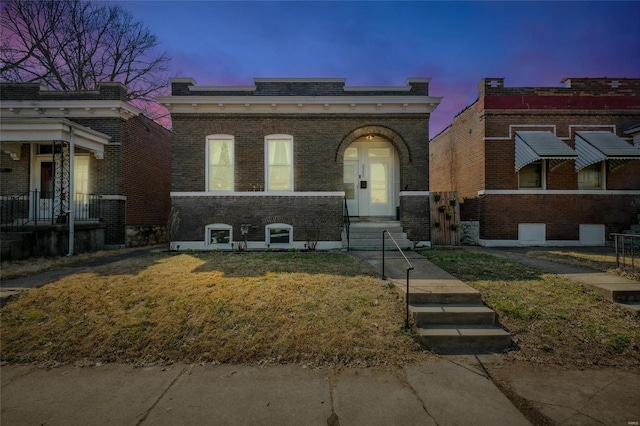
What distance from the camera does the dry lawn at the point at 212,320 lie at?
13.7ft

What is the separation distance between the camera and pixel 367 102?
11.0m

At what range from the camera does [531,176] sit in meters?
12.5

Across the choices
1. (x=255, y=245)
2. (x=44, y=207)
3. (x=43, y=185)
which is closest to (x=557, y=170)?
(x=255, y=245)

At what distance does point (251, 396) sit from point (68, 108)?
14.1 metres

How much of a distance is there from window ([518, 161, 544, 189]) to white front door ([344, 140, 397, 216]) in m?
5.38

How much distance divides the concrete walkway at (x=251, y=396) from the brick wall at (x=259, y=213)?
7238 mm

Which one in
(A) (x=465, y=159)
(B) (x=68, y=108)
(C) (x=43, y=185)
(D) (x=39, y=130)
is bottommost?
(C) (x=43, y=185)

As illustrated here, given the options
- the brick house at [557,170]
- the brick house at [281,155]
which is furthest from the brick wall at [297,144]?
the brick house at [557,170]

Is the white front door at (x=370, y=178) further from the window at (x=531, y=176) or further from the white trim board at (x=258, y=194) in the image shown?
the window at (x=531, y=176)

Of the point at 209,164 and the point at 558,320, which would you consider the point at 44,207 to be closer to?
the point at 209,164

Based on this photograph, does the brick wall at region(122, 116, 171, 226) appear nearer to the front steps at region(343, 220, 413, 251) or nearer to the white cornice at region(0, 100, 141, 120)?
the white cornice at region(0, 100, 141, 120)

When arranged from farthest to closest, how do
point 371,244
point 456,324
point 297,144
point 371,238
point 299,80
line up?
point 299,80 → point 297,144 → point 371,238 → point 371,244 → point 456,324

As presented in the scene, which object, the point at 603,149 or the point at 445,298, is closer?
the point at 445,298

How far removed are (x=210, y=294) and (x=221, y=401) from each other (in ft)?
8.55
